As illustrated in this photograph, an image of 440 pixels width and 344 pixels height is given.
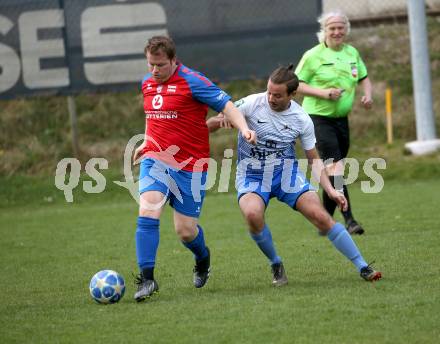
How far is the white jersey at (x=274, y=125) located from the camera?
6328mm

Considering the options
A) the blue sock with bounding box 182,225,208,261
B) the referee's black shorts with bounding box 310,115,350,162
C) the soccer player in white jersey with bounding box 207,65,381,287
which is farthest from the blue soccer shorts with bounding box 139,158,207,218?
the referee's black shorts with bounding box 310,115,350,162

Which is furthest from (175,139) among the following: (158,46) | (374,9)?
(374,9)

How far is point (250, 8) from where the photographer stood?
13.0m

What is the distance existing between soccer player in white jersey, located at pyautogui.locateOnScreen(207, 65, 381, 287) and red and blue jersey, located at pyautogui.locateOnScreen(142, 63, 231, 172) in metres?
0.14

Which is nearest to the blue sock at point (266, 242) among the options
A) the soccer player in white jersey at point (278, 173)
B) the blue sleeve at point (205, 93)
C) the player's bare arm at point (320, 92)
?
the soccer player in white jersey at point (278, 173)

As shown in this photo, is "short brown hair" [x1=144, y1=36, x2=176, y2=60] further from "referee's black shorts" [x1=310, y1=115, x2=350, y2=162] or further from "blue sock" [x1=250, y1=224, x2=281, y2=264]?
"referee's black shorts" [x1=310, y1=115, x2=350, y2=162]

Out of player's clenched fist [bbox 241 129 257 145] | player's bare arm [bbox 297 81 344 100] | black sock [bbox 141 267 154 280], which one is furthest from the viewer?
player's bare arm [bbox 297 81 344 100]

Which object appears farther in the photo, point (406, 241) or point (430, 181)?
point (430, 181)

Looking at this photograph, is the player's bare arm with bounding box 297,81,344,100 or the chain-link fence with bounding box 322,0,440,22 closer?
the player's bare arm with bounding box 297,81,344,100

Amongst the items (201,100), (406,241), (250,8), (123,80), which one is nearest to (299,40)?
(250,8)

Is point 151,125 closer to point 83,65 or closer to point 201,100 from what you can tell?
point 201,100

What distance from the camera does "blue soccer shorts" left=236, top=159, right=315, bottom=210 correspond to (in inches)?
248

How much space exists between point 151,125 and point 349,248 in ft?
5.33

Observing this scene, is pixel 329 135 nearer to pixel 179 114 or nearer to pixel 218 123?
pixel 218 123
